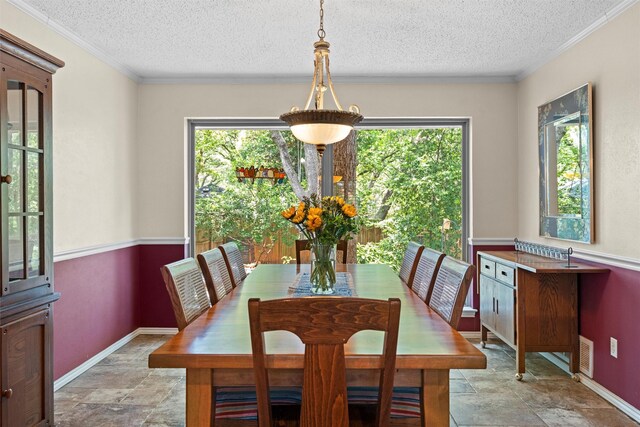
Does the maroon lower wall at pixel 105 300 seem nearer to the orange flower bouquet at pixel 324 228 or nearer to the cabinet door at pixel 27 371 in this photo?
the cabinet door at pixel 27 371

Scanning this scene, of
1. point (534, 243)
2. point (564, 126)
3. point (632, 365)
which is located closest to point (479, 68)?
point (564, 126)

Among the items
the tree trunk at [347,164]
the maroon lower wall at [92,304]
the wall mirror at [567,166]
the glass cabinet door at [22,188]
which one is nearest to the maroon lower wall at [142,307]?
the maroon lower wall at [92,304]

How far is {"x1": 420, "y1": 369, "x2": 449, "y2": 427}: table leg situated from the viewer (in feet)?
5.60

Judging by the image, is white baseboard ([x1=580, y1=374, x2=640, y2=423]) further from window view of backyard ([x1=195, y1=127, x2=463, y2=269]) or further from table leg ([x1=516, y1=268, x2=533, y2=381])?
window view of backyard ([x1=195, y1=127, x2=463, y2=269])

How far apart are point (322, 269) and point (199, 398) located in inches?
42.5

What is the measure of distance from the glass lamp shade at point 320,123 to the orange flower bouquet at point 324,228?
15.2 inches

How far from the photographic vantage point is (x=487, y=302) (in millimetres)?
4395

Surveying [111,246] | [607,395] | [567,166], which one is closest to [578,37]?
[567,166]

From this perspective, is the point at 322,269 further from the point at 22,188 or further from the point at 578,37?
the point at 578,37

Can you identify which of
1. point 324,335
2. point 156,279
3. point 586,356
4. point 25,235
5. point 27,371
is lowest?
point 586,356

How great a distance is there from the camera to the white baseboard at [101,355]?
3.60m

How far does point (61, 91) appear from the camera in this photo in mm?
3600

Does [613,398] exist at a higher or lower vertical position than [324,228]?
lower

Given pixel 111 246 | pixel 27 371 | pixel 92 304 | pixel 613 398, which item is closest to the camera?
pixel 27 371
